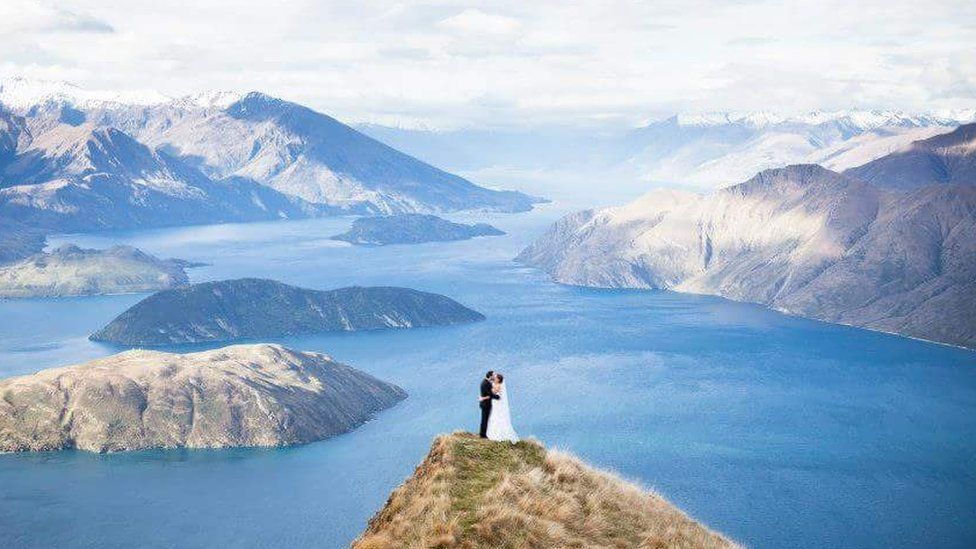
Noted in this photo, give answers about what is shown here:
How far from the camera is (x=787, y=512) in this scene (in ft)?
504

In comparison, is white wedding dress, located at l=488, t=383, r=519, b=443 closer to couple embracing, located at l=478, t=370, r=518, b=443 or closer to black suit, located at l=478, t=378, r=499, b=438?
couple embracing, located at l=478, t=370, r=518, b=443

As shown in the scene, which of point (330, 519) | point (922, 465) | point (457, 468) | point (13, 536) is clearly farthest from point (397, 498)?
point (922, 465)

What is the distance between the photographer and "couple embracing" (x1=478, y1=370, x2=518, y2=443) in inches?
1986

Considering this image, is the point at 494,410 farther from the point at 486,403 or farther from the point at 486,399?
the point at 486,399

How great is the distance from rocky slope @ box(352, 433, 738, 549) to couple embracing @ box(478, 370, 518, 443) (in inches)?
76.8

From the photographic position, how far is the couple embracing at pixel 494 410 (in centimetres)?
5044

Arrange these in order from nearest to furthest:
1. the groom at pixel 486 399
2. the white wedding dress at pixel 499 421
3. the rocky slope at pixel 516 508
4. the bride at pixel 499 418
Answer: the rocky slope at pixel 516 508 → the groom at pixel 486 399 → the bride at pixel 499 418 → the white wedding dress at pixel 499 421

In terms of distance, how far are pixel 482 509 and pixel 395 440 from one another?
158 metres

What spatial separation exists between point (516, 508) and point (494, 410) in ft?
32.0

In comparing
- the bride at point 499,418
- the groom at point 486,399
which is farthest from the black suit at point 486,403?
the bride at point 499,418

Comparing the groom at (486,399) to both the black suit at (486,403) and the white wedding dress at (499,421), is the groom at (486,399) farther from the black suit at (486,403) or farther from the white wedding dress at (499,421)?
the white wedding dress at (499,421)

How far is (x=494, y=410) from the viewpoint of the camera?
5097 centimetres

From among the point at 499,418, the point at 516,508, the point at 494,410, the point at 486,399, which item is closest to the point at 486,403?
the point at 486,399

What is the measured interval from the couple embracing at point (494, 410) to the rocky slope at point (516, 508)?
76.8 inches
